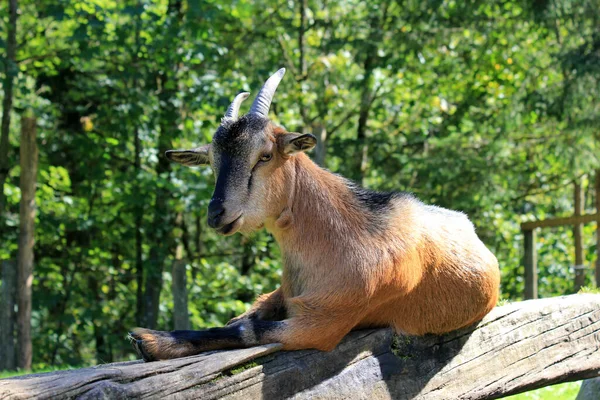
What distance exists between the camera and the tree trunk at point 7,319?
34.5 feet

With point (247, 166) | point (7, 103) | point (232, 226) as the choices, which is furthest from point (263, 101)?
point (7, 103)

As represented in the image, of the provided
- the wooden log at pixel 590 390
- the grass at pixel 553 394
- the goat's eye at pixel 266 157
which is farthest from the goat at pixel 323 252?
the grass at pixel 553 394

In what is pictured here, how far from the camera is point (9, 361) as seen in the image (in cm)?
1050

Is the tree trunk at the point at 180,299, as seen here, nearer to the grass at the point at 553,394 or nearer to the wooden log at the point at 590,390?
the grass at the point at 553,394

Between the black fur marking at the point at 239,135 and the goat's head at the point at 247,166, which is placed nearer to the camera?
the goat's head at the point at 247,166

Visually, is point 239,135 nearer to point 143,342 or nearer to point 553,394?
point 143,342

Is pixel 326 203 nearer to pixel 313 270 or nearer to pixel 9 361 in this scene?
pixel 313 270

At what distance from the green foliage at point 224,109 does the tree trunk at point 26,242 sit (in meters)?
1.23

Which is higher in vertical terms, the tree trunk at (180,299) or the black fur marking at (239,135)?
the black fur marking at (239,135)

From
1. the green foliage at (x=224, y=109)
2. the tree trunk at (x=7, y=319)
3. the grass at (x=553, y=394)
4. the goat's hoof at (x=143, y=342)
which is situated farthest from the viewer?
the green foliage at (x=224, y=109)

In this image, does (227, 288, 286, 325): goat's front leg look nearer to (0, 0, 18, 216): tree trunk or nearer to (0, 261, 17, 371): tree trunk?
(0, 261, 17, 371): tree trunk

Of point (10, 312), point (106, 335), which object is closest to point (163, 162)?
point (106, 335)

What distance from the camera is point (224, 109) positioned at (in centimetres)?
1148

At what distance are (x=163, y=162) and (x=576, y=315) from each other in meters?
9.94
